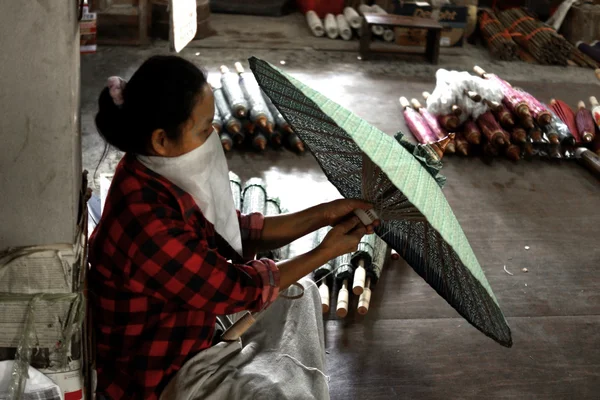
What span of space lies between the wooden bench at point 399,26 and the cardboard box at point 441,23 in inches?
12.8

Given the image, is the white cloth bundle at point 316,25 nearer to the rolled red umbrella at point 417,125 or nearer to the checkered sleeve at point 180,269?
the rolled red umbrella at point 417,125

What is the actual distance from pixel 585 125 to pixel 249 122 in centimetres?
264

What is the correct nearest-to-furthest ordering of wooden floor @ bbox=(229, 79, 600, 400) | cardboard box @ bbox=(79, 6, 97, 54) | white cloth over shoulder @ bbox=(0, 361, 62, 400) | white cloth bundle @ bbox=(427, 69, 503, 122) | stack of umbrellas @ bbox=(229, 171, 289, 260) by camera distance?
white cloth over shoulder @ bbox=(0, 361, 62, 400)
wooden floor @ bbox=(229, 79, 600, 400)
stack of umbrellas @ bbox=(229, 171, 289, 260)
white cloth bundle @ bbox=(427, 69, 503, 122)
cardboard box @ bbox=(79, 6, 97, 54)

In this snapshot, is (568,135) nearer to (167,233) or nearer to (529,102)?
(529,102)

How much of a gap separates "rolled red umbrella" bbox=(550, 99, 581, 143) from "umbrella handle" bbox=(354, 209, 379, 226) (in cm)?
393

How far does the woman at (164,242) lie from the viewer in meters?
1.88

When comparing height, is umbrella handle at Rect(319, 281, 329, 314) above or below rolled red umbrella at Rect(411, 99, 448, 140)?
below

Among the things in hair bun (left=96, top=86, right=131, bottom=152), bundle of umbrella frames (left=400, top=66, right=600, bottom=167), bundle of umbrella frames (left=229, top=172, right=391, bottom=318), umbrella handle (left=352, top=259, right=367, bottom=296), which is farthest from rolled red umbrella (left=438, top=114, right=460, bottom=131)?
hair bun (left=96, top=86, right=131, bottom=152)

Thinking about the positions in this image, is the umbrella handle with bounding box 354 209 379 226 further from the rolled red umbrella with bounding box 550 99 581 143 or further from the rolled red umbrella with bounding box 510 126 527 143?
the rolled red umbrella with bounding box 550 99 581 143

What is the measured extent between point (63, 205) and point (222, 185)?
50 centimetres

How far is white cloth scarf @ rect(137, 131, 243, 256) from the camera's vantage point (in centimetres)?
196

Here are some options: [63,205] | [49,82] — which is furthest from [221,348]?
[49,82]

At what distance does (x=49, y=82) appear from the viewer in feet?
5.38

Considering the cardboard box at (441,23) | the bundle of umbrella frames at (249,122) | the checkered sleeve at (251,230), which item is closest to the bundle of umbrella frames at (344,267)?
the checkered sleeve at (251,230)
